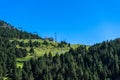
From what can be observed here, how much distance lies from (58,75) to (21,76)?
19.6 meters

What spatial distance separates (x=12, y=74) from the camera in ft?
610

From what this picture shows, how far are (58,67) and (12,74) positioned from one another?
2792cm

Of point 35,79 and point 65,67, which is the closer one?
point 35,79

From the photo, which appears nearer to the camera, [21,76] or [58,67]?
[21,76]

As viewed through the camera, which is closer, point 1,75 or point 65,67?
point 1,75

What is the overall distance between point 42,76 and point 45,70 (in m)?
4.53

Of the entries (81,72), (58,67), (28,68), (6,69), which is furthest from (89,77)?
(6,69)

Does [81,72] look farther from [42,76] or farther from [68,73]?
[42,76]

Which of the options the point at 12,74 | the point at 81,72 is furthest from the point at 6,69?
the point at 81,72

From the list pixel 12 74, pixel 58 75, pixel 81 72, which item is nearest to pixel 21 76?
pixel 12 74

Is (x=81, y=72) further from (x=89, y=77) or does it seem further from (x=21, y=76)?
(x=21, y=76)

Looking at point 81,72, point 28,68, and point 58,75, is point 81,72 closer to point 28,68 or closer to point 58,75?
point 58,75

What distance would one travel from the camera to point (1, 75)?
7244 inches

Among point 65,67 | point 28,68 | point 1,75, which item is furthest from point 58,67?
point 1,75
